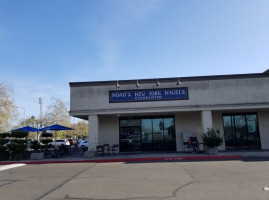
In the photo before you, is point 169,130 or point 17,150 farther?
point 169,130

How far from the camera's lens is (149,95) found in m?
18.7

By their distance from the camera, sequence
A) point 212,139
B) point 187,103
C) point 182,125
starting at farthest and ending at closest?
point 182,125 → point 187,103 → point 212,139

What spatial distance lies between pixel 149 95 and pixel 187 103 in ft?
9.96

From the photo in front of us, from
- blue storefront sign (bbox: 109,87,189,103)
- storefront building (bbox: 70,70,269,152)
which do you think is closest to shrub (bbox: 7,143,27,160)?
storefront building (bbox: 70,70,269,152)

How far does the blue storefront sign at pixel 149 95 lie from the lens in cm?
1856

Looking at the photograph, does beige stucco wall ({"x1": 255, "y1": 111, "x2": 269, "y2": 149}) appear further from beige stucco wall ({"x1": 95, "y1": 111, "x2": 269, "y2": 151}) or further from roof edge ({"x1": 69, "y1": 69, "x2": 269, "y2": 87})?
roof edge ({"x1": 69, "y1": 69, "x2": 269, "y2": 87})

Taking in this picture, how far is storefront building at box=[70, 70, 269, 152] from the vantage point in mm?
18266

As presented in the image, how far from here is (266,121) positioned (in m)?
20.4

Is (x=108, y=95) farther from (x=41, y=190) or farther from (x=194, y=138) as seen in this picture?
(x=41, y=190)

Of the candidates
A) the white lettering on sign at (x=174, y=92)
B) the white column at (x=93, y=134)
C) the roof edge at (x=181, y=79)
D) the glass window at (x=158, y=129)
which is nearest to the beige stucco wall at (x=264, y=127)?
the roof edge at (x=181, y=79)

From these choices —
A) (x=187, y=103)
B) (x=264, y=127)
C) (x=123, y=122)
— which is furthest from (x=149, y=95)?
(x=264, y=127)

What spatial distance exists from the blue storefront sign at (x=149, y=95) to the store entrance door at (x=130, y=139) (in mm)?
3389

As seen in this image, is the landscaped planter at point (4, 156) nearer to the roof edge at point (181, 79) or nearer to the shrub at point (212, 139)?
the roof edge at point (181, 79)

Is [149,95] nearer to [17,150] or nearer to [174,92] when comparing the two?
[174,92]
